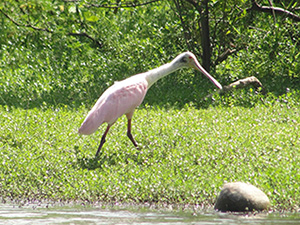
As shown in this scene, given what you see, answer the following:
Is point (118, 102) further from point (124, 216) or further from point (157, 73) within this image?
point (124, 216)

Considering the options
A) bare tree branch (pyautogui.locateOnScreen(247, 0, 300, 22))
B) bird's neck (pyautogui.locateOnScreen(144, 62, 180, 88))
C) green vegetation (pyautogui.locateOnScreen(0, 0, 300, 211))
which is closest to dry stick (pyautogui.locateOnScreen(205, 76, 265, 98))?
green vegetation (pyautogui.locateOnScreen(0, 0, 300, 211))

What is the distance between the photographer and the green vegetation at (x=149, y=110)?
27.0 feet

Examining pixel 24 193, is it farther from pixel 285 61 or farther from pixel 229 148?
→ pixel 285 61

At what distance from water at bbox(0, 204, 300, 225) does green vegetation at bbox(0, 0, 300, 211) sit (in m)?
0.36

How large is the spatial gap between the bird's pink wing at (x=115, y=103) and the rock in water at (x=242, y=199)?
256 centimetres

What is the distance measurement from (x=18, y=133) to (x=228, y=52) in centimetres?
702

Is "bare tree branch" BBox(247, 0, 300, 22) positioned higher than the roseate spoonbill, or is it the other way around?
"bare tree branch" BBox(247, 0, 300, 22)

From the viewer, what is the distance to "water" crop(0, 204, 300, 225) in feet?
22.1

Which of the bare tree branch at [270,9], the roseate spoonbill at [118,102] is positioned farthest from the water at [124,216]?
the bare tree branch at [270,9]

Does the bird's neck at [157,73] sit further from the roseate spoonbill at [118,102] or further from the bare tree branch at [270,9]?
the bare tree branch at [270,9]

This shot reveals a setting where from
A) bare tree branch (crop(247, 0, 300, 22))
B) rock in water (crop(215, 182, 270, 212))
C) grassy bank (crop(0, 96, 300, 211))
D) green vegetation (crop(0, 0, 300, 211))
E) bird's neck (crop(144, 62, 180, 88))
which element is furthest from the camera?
bare tree branch (crop(247, 0, 300, 22))

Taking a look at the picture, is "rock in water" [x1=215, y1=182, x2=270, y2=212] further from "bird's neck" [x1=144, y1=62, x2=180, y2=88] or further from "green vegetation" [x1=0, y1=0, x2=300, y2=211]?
"bird's neck" [x1=144, y1=62, x2=180, y2=88]

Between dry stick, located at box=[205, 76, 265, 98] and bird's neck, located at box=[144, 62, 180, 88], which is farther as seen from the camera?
dry stick, located at box=[205, 76, 265, 98]

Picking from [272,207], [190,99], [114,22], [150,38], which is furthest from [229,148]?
[114,22]
